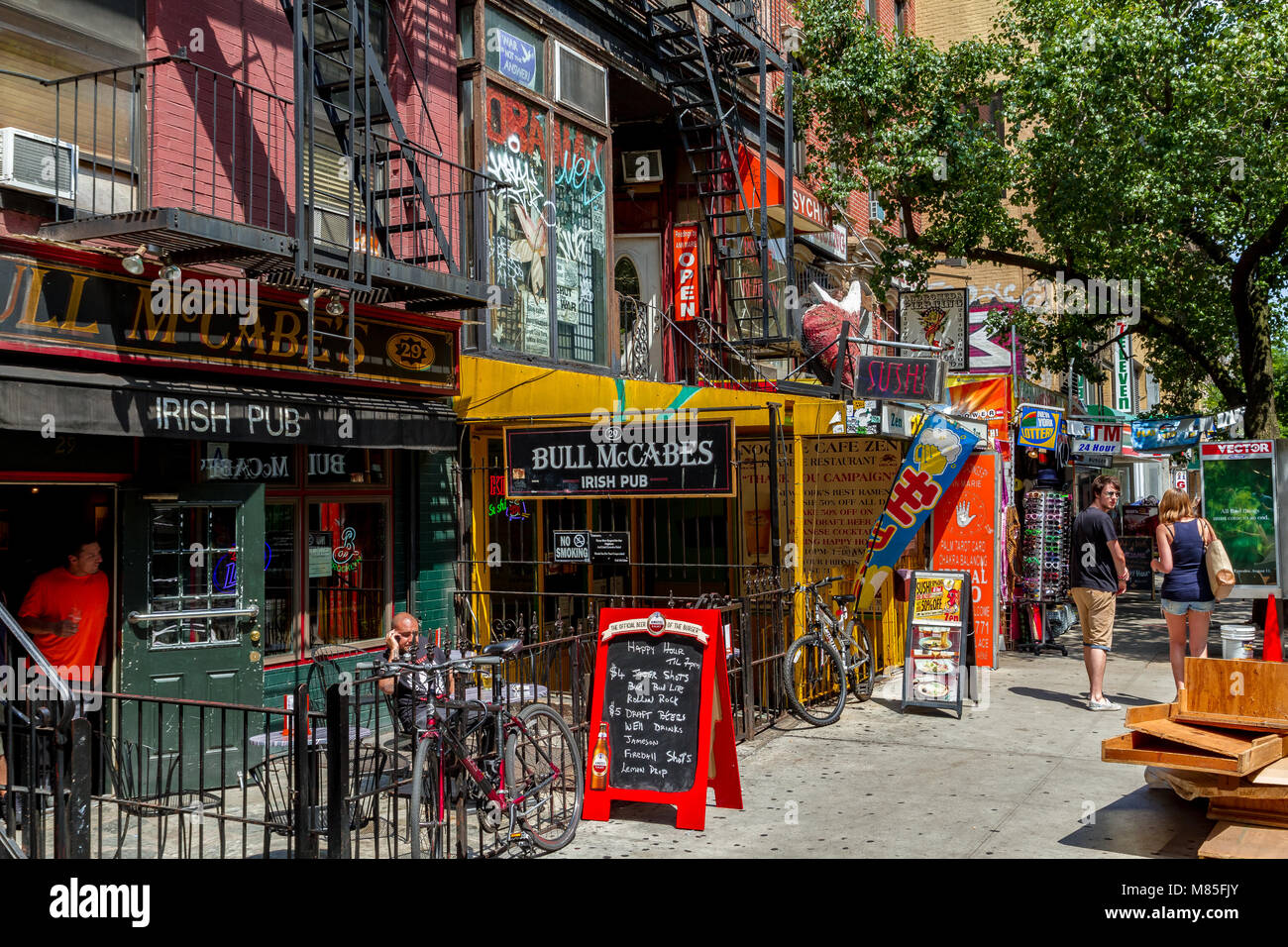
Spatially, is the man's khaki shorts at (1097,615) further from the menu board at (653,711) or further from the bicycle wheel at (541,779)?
the bicycle wheel at (541,779)

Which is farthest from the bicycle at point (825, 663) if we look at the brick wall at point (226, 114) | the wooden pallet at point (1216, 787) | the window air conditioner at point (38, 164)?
the window air conditioner at point (38, 164)

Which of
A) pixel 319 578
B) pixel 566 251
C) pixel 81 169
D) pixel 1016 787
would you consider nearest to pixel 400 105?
pixel 566 251

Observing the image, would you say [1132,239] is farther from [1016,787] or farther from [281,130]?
[281,130]

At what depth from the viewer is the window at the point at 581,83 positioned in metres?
12.4

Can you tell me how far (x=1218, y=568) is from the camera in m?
9.31

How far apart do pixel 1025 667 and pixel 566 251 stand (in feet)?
23.2

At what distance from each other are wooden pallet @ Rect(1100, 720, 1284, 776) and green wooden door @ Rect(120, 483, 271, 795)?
19.0ft

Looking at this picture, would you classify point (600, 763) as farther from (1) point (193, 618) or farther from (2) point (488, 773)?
(1) point (193, 618)

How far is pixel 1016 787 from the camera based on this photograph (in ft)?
24.9

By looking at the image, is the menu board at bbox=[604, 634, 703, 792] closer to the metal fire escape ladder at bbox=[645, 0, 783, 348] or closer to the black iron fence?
the black iron fence

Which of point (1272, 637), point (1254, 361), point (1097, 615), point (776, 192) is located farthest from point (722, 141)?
point (1272, 637)

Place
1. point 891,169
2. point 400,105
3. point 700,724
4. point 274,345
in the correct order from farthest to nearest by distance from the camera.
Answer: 1. point 891,169
2. point 400,105
3. point 274,345
4. point 700,724

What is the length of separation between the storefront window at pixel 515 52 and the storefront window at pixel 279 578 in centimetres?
514

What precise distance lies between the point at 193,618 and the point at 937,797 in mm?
5472
